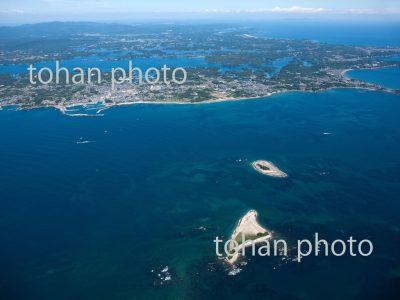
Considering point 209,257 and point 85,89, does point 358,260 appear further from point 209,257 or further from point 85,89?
point 85,89

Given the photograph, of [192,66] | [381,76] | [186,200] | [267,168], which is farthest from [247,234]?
[192,66]

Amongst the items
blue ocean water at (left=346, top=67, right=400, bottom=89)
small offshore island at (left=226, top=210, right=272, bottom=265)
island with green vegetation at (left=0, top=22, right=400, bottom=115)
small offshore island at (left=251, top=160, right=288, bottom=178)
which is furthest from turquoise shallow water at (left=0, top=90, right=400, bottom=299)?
blue ocean water at (left=346, top=67, right=400, bottom=89)

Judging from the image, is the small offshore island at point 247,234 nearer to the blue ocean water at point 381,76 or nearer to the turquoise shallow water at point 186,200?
the turquoise shallow water at point 186,200

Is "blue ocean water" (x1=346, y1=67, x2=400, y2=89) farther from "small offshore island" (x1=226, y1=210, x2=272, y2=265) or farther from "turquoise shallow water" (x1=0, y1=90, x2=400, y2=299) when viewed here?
"small offshore island" (x1=226, y1=210, x2=272, y2=265)

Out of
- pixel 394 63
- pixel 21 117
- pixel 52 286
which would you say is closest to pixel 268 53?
pixel 394 63

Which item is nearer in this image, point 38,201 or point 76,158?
point 38,201
